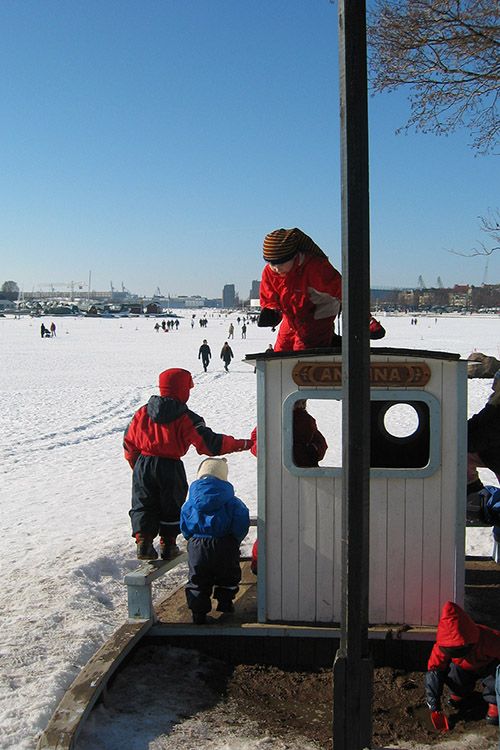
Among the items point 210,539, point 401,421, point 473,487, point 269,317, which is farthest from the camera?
point 401,421

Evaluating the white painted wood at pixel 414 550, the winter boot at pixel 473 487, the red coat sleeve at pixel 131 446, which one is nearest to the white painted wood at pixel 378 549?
the white painted wood at pixel 414 550

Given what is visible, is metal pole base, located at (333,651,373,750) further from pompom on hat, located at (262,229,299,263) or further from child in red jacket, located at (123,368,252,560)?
pompom on hat, located at (262,229,299,263)

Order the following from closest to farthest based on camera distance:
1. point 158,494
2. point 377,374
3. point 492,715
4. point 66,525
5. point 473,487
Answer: point 492,715 < point 377,374 < point 158,494 < point 473,487 < point 66,525

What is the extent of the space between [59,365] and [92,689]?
100ft

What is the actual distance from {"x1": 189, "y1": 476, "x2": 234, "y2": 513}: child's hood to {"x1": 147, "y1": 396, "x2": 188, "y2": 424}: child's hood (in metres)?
0.50

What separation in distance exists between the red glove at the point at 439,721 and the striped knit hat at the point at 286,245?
298 centimetres

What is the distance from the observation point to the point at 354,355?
2.92m

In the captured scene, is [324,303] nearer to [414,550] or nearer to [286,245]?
[286,245]

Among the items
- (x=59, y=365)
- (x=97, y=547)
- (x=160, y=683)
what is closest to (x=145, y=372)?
(x=59, y=365)

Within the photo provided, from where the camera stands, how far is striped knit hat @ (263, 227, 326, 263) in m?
5.16

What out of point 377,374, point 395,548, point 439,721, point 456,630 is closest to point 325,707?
point 439,721

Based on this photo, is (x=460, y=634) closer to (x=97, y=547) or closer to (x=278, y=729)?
(x=278, y=729)

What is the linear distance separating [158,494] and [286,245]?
2007 millimetres

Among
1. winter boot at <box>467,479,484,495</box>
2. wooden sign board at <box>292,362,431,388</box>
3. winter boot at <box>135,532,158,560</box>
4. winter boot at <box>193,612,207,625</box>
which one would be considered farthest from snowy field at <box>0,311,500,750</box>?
winter boot at <box>467,479,484,495</box>
